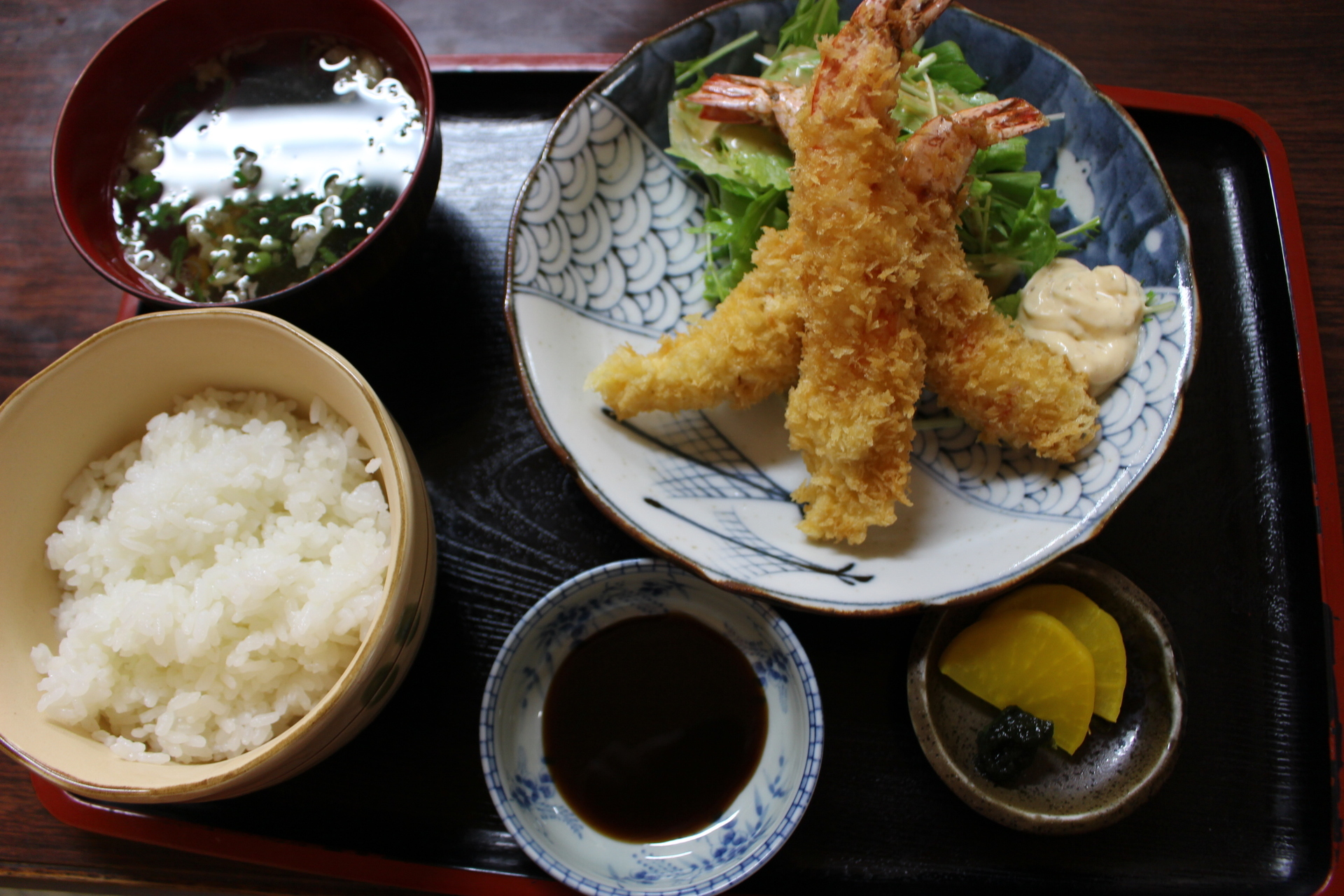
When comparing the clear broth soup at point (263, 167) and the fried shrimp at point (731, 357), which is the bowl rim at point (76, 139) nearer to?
the clear broth soup at point (263, 167)

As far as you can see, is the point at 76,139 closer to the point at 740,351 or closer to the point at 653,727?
the point at 740,351

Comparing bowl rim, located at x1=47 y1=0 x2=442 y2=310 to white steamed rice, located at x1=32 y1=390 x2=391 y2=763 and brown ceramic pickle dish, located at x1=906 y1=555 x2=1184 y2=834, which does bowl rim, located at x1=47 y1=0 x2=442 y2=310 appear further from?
brown ceramic pickle dish, located at x1=906 y1=555 x2=1184 y2=834

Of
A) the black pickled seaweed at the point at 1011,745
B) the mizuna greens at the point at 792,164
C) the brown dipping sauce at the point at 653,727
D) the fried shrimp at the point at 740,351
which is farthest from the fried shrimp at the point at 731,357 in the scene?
the black pickled seaweed at the point at 1011,745

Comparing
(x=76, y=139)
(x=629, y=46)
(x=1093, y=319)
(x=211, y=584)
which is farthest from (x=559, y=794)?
(x=629, y=46)

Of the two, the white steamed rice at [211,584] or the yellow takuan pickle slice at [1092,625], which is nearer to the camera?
the white steamed rice at [211,584]

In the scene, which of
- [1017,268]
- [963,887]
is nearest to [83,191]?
A: [1017,268]

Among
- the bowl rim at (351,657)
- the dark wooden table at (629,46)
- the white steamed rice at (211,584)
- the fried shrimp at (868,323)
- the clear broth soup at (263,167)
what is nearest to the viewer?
the bowl rim at (351,657)
